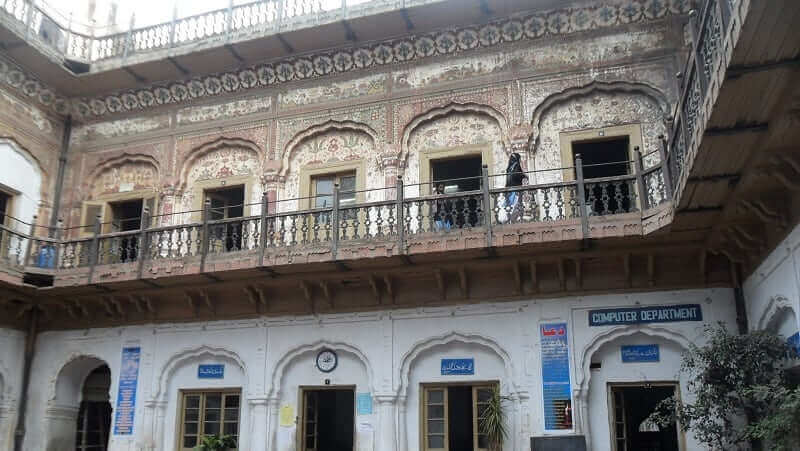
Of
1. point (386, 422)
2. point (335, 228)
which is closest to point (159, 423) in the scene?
point (386, 422)

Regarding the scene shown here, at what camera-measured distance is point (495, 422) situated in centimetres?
948

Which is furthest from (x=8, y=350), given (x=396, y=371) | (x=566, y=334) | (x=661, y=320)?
(x=661, y=320)

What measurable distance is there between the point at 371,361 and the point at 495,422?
2064 millimetres

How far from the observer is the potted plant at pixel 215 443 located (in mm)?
10344

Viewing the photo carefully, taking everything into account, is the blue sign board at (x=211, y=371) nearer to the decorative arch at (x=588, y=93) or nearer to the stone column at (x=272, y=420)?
the stone column at (x=272, y=420)

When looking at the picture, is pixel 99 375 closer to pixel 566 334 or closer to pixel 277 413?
pixel 277 413

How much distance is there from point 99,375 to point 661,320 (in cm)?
944

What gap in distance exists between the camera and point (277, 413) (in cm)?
1092

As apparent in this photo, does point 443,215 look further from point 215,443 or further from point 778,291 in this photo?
point 215,443

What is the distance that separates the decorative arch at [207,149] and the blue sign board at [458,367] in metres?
4.75

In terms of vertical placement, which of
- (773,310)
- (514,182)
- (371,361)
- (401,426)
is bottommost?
(401,426)

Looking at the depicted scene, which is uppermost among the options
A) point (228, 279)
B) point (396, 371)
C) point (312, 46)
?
point (312, 46)

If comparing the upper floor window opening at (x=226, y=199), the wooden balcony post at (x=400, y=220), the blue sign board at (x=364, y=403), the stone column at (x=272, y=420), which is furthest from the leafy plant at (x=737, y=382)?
the upper floor window opening at (x=226, y=199)

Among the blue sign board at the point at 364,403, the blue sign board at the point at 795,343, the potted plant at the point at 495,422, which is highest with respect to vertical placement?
the blue sign board at the point at 795,343
